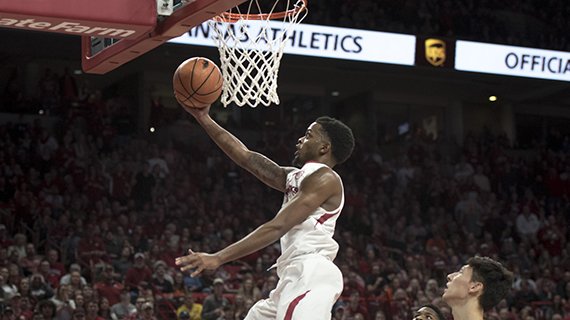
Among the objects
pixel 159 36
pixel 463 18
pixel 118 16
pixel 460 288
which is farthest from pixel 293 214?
pixel 463 18

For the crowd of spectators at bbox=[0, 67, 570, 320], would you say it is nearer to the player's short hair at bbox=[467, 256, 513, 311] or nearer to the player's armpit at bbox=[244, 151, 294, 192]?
the player's armpit at bbox=[244, 151, 294, 192]

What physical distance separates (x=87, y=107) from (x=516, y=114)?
989 centimetres

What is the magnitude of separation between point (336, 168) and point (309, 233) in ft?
39.3

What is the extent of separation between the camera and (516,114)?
21.5m

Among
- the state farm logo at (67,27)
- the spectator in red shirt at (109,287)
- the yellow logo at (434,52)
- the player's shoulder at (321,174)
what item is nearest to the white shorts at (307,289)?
the player's shoulder at (321,174)

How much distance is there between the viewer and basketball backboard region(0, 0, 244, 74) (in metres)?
4.27

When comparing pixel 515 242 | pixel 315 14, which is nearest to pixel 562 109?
pixel 515 242

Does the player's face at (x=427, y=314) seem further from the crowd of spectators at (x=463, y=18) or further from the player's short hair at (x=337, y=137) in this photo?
the crowd of spectators at (x=463, y=18)

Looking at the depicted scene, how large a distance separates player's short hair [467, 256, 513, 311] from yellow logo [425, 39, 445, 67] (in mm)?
11244

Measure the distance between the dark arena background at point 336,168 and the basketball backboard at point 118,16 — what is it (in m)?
5.58

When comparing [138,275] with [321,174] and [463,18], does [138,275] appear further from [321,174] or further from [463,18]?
[463,18]

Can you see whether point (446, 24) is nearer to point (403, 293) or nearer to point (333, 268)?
point (403, 293)

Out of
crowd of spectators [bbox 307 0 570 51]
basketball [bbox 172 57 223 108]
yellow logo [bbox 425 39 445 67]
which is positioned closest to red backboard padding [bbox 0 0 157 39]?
basketball [bbox 172 57 223 108]

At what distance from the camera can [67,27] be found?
4.47 meters
